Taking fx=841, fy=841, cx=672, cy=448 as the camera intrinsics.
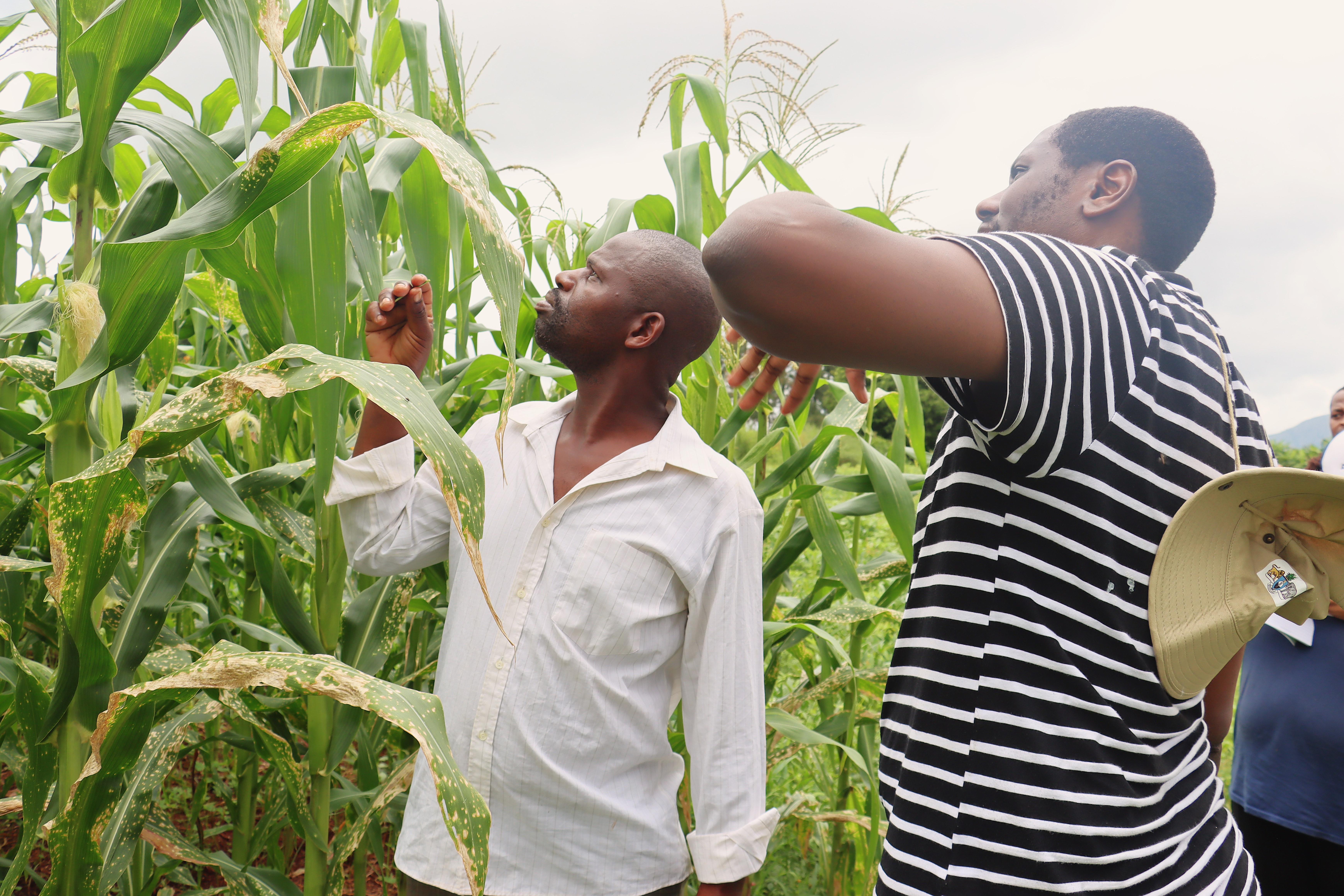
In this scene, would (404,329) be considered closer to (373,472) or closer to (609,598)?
(373,472)

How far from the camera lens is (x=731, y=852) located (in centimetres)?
109

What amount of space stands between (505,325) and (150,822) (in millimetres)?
1114

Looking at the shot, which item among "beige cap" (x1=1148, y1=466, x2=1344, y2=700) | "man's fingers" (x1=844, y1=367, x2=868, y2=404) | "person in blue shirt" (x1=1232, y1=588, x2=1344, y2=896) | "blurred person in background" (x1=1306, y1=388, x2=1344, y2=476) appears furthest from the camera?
"blurred person in background" (x1=1306, y1=388, x2=1344, y2=476)

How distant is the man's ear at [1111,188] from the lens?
0.84 m

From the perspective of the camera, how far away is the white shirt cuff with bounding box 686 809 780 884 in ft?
3.56

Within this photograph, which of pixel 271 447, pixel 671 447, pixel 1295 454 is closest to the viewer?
pixel 671 447

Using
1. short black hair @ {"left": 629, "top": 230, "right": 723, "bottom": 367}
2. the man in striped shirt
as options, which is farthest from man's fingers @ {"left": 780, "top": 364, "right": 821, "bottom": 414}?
short black hair @ {"left": 629, "top": 230, "right": 723, "bottom": 367}

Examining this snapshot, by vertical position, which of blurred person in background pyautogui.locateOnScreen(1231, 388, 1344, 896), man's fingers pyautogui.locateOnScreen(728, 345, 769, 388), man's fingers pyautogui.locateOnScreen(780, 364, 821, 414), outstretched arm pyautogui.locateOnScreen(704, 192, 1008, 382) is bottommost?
blurred person in background pyautogui.locateOnScreen(1231, 388, 1344, 896)

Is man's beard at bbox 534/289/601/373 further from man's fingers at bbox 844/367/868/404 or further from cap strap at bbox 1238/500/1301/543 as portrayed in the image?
cap strap at bbox 1238/500/1301/543

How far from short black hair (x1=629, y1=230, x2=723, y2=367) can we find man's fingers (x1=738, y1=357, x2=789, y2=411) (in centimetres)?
30

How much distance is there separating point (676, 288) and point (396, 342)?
405 mm

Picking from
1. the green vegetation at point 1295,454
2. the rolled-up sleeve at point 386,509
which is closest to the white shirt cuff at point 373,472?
the rolled-up sleeve at point 386,509

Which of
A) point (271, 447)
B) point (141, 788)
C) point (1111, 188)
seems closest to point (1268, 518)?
point (1111, 188)

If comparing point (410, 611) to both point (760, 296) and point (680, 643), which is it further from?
point (760, 296)
